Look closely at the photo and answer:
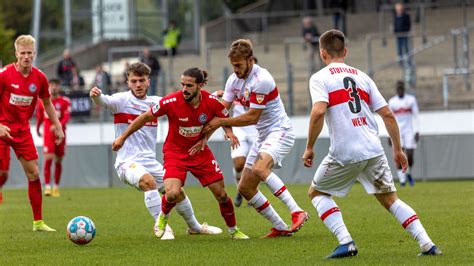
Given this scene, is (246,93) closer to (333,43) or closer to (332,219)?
(333,43)

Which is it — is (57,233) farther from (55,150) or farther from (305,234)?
(55,150)

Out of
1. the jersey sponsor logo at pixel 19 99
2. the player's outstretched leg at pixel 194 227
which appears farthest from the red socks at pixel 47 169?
the player's outstretched leg at pixel 194 227

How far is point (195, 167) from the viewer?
11992mm

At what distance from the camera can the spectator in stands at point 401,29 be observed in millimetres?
29898

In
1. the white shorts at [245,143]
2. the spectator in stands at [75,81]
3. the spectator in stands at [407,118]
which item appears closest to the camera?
the white shorts at [245,143]

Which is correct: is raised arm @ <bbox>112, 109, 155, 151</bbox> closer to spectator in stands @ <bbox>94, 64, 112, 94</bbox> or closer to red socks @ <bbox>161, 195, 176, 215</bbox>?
red socks @ <bbox>161, 195, 176, 215</bbox>

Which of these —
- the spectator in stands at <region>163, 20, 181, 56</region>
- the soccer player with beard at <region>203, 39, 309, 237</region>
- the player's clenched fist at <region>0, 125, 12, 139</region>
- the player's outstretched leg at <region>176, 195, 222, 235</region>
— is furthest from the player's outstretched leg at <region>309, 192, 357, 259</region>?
the spectator in stands at <region>163, 20, 181, 56</region>

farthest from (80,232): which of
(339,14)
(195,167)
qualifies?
(339,14)

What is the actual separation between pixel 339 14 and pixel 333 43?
24.9 metres

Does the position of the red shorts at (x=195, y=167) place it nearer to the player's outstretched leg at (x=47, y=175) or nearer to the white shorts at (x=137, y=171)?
the white shorts at (x=137, y=171)

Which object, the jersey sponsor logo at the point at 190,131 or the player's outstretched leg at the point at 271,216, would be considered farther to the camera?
the player's outstretched leg at the point at 271,216

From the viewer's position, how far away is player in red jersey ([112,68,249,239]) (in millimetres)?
11695

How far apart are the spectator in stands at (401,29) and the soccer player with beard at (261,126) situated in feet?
57.3

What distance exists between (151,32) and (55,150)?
17828mm
